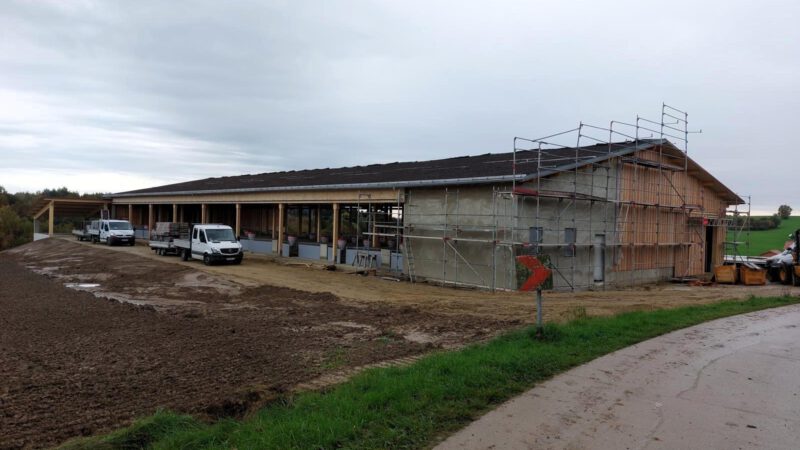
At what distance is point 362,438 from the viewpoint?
4664 mm

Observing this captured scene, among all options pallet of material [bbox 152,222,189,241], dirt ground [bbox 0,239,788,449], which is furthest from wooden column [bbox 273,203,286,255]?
dirt ground [bbox 0,239,788,449]

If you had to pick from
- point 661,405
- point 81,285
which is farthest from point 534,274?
point 81,285

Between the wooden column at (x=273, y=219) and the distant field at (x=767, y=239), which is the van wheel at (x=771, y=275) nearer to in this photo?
the distant field at (x=767, y=239)

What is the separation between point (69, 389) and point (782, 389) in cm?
929

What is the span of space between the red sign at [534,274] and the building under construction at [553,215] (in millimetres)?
8724

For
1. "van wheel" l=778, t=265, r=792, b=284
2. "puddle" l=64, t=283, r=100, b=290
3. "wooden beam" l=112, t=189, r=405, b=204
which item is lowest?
"puddle" l=64, t=283, r=100, b=290

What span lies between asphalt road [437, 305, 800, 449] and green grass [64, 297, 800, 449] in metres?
0.28

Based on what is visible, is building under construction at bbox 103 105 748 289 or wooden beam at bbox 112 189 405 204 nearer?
building under construction at bbox 103 105 748 289

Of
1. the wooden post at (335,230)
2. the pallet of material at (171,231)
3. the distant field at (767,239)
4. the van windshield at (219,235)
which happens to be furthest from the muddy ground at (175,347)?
the distant field at (767,239)

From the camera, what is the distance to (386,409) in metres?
5.31

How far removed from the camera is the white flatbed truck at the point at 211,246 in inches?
1060

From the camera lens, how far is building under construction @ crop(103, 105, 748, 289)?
18.5m

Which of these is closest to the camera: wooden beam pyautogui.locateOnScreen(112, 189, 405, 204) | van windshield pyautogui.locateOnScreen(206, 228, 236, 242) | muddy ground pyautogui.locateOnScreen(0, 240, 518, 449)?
muddy ground pyautogui.locateOnScreen(0, 240, 518, 449)

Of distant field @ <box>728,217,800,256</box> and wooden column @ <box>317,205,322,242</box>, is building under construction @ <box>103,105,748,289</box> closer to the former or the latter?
wooden column @ <box>317,205,322,242</box>
